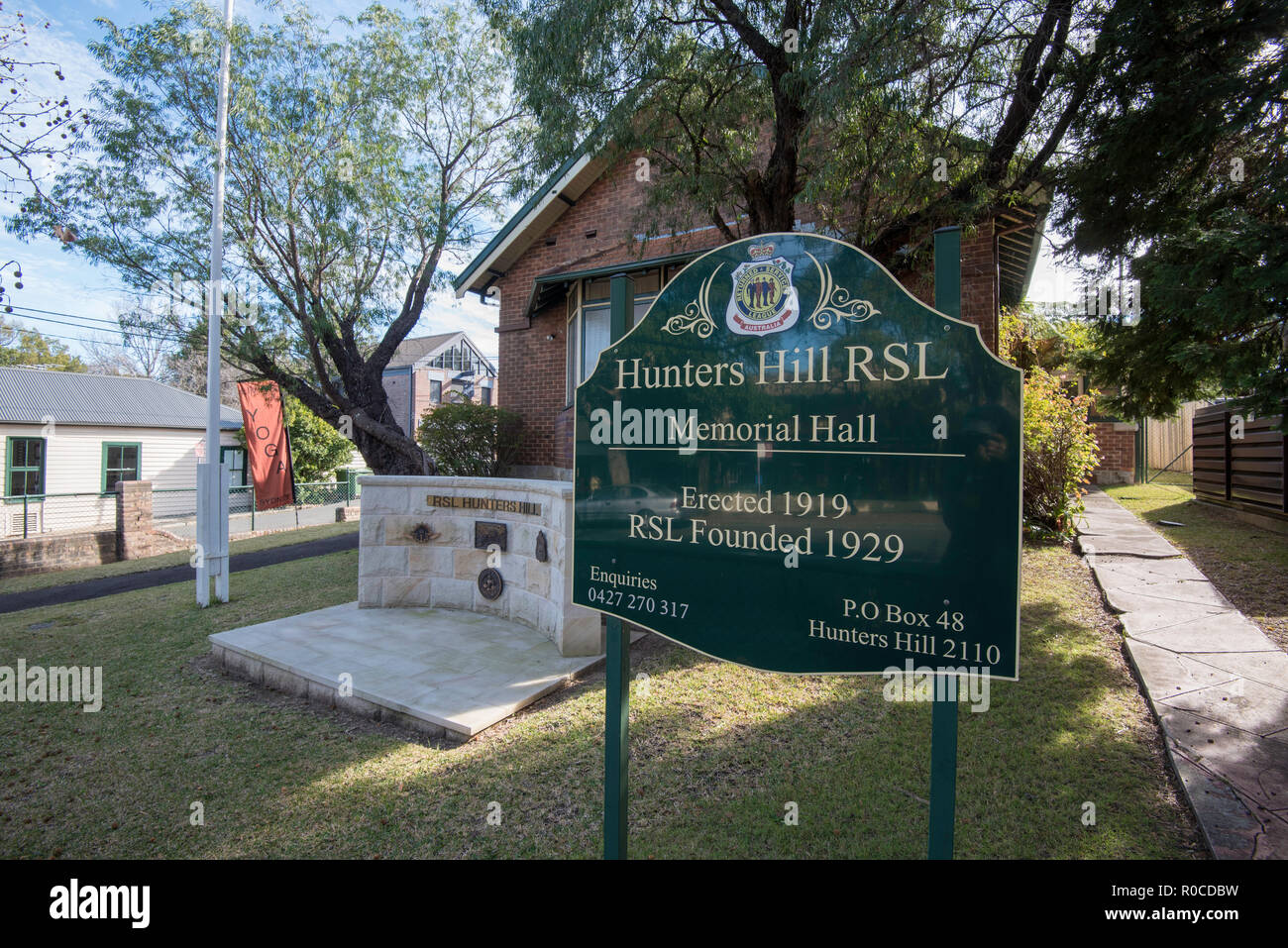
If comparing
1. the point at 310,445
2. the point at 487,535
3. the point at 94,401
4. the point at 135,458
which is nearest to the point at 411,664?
the point at 487,535

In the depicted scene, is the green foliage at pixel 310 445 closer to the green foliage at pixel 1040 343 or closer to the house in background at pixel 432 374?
the house in background at pixel 432 374

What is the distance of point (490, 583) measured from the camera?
719 cm

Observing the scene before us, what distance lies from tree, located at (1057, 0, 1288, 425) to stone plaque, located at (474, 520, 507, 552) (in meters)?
6.52

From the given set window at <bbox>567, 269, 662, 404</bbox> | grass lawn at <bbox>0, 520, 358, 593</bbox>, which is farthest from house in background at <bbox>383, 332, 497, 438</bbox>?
window at <bbox>567, 269, 662, 404</bbox>

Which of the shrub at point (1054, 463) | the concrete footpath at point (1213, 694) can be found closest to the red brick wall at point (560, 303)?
the shrub at point (1054, 463)

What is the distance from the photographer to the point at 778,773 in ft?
12.8

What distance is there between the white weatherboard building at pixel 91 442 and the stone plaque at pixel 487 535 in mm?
14170

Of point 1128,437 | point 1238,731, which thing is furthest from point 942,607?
point 1128,437

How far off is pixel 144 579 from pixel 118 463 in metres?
14.3

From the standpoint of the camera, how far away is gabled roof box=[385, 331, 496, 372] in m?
35.8

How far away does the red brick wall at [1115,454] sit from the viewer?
57.4 feet

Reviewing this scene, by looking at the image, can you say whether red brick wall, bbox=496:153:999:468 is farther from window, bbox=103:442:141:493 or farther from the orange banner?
window, bbox=103:442:141:493

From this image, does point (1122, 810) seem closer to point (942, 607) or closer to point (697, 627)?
point (942, 607)
